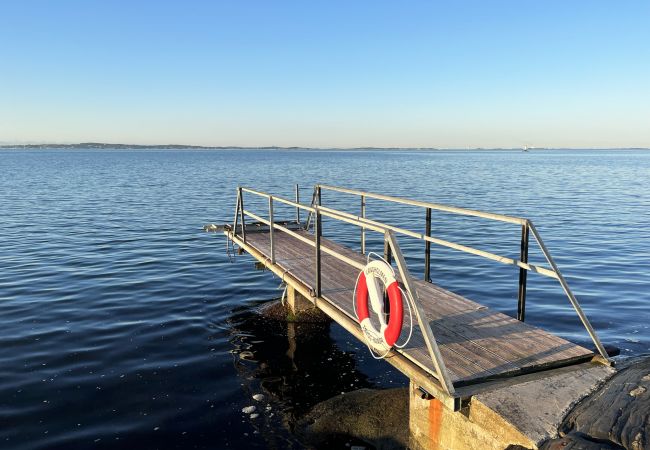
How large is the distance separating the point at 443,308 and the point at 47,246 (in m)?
14.1

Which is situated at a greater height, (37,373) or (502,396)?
(502,396)

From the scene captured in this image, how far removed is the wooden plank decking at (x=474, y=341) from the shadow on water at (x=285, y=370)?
4.46 ft

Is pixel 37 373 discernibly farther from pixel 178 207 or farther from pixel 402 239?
pixel 178 207

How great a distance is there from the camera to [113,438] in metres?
5.55

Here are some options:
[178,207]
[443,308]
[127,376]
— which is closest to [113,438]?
[127,376]

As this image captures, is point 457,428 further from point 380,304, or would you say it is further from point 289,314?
point 289,314

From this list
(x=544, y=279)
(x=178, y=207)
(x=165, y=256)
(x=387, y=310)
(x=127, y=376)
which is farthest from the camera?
(x=178, y=207)

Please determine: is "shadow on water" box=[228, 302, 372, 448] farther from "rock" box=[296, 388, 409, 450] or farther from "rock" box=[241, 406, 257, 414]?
"rock" box=[296, 388, 409, 450]

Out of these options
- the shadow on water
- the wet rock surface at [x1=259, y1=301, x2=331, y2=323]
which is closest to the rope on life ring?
the shadow on water

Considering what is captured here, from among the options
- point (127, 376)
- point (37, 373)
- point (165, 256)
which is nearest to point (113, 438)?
point (127, 376)

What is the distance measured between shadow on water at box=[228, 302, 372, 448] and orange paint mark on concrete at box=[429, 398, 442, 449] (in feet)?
3.94

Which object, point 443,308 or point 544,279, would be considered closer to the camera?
point 443,308

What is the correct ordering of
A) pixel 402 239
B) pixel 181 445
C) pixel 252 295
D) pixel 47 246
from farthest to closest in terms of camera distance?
1. pixel 402 239
2. pixel 47 246
3. pixel 252 295
4. pixel 181 445

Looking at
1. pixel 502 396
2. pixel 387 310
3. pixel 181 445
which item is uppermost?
pixel 387 310
